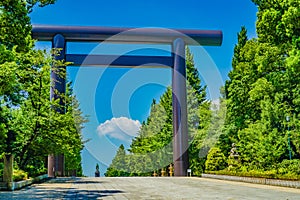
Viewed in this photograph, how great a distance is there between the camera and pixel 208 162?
28359 millimetres

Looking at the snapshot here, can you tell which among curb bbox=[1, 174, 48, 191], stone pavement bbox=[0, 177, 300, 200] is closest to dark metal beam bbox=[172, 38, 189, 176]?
curb bbox=[1, 174, 48, 191]

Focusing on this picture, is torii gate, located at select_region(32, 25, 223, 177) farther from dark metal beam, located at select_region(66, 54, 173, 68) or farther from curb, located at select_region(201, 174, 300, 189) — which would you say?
curb, located at select_region(201, 174, 300, 189)

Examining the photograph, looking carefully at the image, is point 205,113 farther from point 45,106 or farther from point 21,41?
point 21,41

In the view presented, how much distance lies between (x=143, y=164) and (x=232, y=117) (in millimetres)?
15471

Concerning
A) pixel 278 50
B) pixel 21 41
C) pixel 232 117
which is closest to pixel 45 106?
pixel 21 41

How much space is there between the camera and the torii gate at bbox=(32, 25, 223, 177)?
27.6m

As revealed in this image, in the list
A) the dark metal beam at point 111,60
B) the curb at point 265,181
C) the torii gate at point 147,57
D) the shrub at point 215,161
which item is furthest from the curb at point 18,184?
the shrub at point 215,161

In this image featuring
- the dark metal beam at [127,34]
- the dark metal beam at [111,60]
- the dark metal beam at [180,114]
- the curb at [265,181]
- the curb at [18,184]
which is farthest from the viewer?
the dark metal beam at [180,114]

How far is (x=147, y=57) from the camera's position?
28.1 m

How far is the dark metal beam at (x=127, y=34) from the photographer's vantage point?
2752 cm

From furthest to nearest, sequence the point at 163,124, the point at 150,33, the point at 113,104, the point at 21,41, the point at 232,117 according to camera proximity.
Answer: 1. the point at 163,124
2. the point at 232,117
3. the point at 150,33
4. the point at 113,104
5. the point at 21,41

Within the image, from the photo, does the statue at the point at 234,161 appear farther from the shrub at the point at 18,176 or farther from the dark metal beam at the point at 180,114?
the shrub at the point at 18,176

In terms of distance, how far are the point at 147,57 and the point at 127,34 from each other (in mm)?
2085

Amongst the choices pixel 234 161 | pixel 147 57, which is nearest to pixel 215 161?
pixel 234 161
